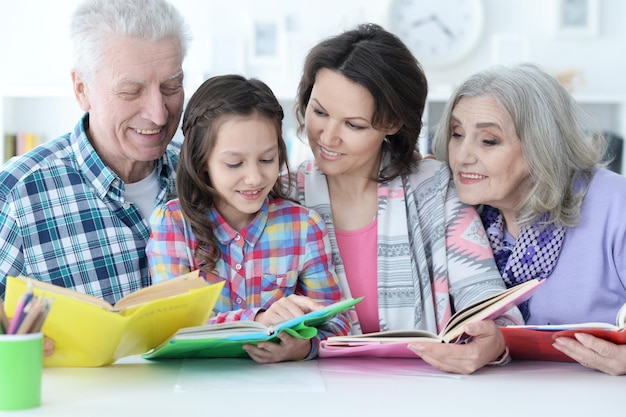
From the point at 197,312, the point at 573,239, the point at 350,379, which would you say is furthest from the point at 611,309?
the point at 197,312

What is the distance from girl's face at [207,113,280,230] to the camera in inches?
71.0

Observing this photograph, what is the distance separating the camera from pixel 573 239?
1.92m

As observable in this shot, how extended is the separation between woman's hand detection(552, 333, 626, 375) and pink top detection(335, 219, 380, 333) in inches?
20.5

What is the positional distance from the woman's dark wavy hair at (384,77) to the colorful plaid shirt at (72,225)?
1.63 feet

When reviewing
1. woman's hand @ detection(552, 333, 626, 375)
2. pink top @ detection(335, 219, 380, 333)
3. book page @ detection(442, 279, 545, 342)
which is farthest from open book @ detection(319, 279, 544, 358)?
pink top @ detection(335, 219, 380, 333)

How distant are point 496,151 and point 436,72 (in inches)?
116

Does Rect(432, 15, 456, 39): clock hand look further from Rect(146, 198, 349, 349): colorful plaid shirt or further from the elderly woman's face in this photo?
Rect(146, 198, 349, 349): colorful plaid shirt

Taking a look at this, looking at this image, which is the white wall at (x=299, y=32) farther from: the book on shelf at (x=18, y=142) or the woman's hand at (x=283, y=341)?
the woman's hand at (x=283, y=341)

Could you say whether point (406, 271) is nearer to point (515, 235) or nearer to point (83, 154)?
point (515, 235)

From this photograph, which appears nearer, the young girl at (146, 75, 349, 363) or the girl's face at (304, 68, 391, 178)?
the young girl at (146, 75, 349, 363)

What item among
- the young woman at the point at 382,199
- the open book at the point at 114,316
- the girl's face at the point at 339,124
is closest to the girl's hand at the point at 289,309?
the open book at the point at 114,316

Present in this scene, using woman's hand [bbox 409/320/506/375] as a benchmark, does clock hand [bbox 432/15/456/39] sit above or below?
above

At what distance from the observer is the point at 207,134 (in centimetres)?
183

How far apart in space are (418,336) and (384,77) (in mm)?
648
